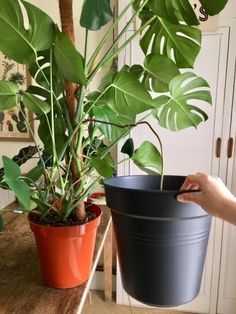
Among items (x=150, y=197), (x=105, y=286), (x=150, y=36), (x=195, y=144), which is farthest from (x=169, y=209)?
(x=105, y=286)

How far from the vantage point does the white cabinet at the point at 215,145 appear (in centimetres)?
152

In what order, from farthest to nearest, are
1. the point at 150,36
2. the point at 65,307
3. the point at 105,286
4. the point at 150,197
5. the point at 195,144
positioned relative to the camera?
the point at 105,286 < the point at 195,144 < the point at 150,36 < the point at 65,307 < the point at 150,197

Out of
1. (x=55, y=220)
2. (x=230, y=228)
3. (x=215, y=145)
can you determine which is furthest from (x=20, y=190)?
(x=230, y=228)

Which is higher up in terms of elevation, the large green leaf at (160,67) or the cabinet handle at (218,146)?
the large green leaf at (160,67)

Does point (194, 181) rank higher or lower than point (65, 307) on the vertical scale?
higher

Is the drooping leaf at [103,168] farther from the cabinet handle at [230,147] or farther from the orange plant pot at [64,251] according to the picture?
the cabinet handle at [230,147]

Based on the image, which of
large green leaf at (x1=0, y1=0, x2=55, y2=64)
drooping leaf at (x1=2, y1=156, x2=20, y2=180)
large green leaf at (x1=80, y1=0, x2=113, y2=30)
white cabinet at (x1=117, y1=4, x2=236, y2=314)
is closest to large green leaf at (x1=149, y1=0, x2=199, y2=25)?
large green leaf at (x1=80, y1=0, x2=113, y2=30)

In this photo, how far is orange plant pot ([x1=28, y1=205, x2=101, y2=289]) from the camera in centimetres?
64

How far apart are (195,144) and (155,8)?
1.14 m

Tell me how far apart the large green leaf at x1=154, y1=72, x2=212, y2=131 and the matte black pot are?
33cm

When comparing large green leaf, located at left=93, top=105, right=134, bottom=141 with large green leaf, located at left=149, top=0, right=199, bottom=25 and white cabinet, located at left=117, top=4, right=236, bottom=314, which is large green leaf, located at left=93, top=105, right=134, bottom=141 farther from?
white cabinet, located at left=117, top=4, right=236, bottom=314

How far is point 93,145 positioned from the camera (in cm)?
86

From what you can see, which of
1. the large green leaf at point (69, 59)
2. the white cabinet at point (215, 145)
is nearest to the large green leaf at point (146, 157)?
the large green leaf at point (69, 59)

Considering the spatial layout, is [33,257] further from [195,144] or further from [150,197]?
[195,144]
